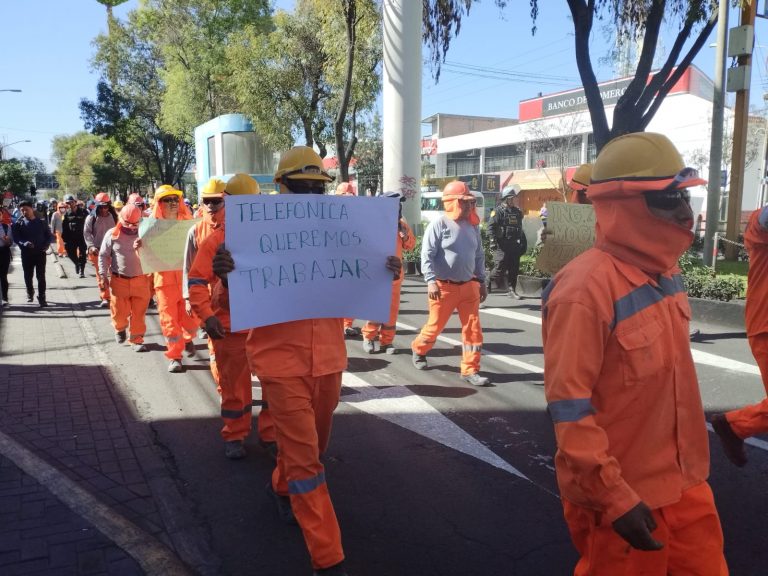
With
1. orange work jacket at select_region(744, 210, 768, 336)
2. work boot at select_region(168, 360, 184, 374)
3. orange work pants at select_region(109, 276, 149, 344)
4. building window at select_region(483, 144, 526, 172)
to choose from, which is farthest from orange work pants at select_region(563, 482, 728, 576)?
building window at select_region(483, 144, 526, 172)

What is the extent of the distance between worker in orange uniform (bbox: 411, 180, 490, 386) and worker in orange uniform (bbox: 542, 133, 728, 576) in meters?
4.38

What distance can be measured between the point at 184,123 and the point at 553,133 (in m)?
25.6

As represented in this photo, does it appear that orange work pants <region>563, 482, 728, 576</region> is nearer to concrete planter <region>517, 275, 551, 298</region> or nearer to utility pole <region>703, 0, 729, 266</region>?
concrete planter <region>517, 275, 551, 298</region>

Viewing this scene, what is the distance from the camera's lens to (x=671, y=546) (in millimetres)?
2070

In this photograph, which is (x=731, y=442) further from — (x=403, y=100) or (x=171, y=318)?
(x=403, y=100)

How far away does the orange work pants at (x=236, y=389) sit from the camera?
183 inches

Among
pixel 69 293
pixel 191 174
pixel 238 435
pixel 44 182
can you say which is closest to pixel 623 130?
pixel 238 435

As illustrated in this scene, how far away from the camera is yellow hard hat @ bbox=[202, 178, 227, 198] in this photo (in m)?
5.14

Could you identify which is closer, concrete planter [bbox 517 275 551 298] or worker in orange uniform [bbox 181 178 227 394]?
worker in orange uniform [bbox 181 178 227 394]

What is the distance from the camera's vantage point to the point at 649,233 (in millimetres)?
2104

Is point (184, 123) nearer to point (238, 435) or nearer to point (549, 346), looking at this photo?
point (238, 435)

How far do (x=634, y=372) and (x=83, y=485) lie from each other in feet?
12.1

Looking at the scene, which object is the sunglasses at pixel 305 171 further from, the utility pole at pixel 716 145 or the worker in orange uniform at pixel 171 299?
the utility pole at pixel 716 145

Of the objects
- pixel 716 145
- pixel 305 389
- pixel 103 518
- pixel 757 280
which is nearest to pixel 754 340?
pixel 757 280
